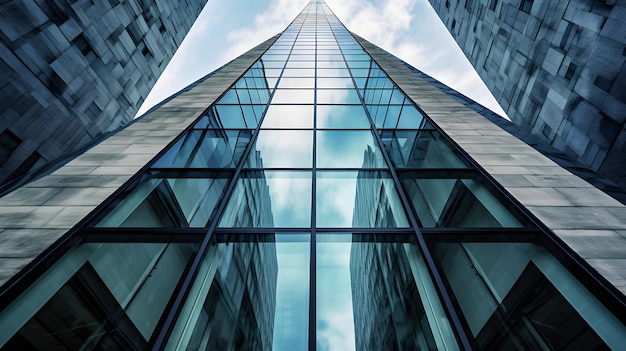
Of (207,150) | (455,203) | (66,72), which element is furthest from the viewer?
(66,72)

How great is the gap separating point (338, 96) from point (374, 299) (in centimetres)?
1012

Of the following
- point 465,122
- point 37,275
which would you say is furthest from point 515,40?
point 37,275

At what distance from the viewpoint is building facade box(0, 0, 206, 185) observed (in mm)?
12633

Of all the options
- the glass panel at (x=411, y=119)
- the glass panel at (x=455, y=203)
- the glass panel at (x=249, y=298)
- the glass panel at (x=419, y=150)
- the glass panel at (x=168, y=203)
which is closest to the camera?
the glass panel at (x=249, y=298)

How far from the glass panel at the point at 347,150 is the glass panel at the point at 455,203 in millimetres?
1482

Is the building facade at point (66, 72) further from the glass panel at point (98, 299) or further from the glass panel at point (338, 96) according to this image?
the glass panel at point (338, 96)

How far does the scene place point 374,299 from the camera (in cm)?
626

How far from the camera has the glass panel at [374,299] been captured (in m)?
4.95

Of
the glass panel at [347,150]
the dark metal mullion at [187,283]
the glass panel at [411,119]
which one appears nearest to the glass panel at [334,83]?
the glass panel at [411,119]

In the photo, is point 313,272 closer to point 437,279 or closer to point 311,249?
point 311,249

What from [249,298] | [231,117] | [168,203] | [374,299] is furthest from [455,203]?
[231,117]

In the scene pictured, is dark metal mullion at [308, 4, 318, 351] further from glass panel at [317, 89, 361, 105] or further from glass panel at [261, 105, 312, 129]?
glass panel at [317, 89, 361, 105]

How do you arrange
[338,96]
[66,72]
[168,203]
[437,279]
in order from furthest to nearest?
[66,72], [338,96], [168,203], [437,279]

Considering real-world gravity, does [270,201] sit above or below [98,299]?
above
